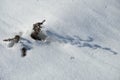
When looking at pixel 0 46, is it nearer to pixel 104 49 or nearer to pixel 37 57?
pixel 37 57

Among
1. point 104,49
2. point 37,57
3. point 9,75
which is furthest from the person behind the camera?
point 104,49

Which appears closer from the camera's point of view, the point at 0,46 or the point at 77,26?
the point at 0,46

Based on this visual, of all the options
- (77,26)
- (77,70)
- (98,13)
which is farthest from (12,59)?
(98,13)

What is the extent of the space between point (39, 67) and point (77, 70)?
48 centimetres

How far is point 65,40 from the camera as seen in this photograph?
3.37 metres

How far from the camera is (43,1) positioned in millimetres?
3855

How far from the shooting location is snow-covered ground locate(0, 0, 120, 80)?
9.83ft

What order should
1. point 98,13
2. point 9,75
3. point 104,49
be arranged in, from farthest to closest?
point 98,13 → point 104,49 → point 9,75

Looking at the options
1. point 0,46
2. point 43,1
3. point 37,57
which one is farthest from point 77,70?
point 43,1

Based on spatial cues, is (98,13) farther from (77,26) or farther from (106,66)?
(106,66)

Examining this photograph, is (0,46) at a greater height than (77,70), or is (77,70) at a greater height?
(0,46)

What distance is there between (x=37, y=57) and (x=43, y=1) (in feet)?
3.72

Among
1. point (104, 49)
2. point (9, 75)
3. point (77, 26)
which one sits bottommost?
point (9, 75)

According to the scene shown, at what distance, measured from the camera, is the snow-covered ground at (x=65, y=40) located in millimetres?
2996
